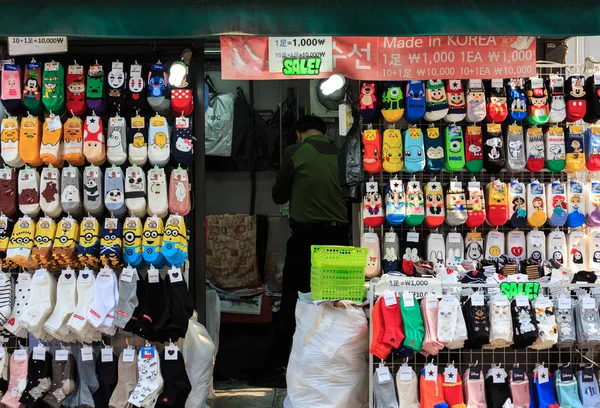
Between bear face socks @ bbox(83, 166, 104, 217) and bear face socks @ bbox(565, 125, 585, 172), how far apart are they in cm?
367

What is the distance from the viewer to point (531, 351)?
581cm

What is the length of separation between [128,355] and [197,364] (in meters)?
0.54

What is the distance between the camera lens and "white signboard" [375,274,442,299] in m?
5.08

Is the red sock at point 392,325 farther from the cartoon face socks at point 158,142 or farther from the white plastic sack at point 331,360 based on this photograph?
the cartoon face socks at point 158,142

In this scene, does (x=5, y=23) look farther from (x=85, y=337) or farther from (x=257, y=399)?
(x=257, y=399)

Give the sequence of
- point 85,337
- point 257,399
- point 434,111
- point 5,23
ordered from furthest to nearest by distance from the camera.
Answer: point 257,399 < point 434,111 < point 85,337 < point 5,23

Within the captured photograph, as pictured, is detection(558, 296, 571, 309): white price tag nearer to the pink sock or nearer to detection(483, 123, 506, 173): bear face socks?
the pink sock

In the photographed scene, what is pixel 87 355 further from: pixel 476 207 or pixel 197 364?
pixel 476 207

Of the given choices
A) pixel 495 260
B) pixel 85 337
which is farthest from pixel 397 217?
pixel 85 337

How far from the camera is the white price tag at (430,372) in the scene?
493 cm

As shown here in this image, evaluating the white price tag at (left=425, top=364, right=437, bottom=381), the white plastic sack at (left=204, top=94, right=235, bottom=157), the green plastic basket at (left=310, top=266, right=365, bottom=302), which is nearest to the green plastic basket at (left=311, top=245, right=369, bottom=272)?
the green plastic basket at (left=310, top=266, right=365, bottom=302)

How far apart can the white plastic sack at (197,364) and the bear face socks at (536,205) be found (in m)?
2.75

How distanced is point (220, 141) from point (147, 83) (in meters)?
2.09

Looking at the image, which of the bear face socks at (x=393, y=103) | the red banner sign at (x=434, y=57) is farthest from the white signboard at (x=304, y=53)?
the bear face socks at (x=393, y=103)
